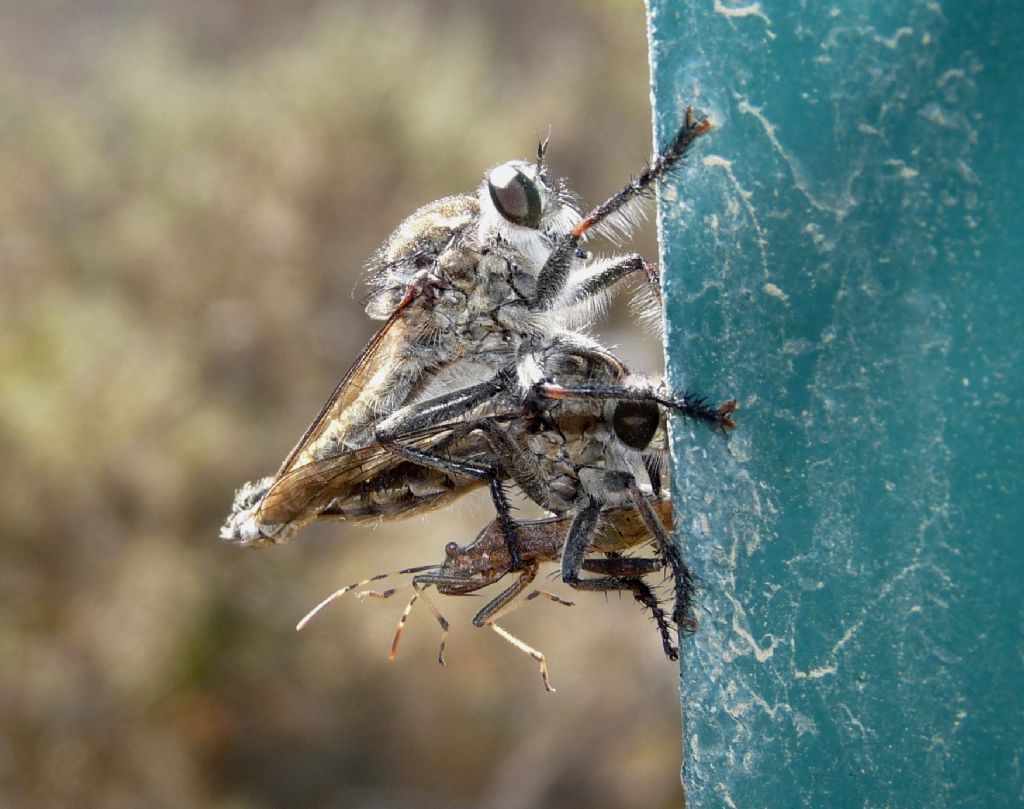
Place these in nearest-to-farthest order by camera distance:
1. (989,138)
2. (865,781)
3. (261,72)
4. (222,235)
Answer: (989,138), (865,781), (222,235), (261,72)

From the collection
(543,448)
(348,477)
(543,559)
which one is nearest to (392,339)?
(348,477)

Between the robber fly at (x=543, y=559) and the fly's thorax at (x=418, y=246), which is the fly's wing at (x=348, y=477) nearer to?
the robber fly at (x=543, y=559)

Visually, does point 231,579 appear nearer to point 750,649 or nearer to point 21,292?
point 21,292

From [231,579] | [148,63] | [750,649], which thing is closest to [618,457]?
[750,649]

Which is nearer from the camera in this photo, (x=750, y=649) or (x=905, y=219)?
(x=905, y=219)

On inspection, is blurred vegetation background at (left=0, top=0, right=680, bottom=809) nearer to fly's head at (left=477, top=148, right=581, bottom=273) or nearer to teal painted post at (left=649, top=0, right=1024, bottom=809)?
fly's head at (left=477, top=148, right=581, bottom=273)

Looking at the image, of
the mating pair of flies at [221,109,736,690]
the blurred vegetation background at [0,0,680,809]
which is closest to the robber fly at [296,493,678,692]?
the mating pair of flies at [221,109,736,690]

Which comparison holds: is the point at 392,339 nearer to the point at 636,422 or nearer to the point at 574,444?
the point at 574,444
